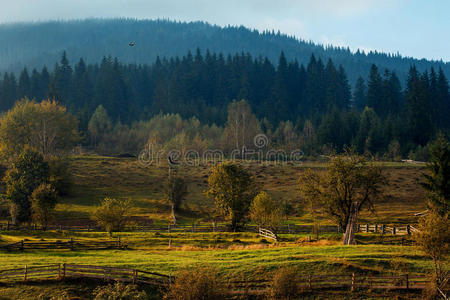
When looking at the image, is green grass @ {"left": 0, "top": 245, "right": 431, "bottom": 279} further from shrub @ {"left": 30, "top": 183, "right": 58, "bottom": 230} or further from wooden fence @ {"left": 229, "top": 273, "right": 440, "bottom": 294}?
shrub @ {"left": 30, "top": 183, "right": 58, "bottom": 230}

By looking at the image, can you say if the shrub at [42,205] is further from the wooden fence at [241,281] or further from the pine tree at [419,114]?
the pine tree at [419,114]

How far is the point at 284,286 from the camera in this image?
31203mm

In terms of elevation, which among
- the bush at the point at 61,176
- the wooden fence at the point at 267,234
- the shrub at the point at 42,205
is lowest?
the wooden fence at the point at 267,234

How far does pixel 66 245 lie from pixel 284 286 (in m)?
26.7

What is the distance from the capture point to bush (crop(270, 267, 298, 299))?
31.1 m

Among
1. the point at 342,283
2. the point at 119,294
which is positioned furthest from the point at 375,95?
the point at 119,294

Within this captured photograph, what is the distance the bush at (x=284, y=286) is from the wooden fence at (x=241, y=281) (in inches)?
20.6

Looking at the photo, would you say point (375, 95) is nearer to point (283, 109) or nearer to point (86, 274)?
point (283, 109)

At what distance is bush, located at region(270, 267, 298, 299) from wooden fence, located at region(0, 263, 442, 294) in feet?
1.72

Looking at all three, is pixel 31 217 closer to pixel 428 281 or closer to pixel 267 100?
pixel 428 281

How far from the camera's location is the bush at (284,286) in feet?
102

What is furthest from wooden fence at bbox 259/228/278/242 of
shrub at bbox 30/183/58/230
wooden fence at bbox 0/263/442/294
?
shrub at bbox 30/183/58/230

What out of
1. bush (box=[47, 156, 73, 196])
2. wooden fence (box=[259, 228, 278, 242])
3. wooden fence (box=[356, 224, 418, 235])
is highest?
bush (box=[47, 156, 73, 196])

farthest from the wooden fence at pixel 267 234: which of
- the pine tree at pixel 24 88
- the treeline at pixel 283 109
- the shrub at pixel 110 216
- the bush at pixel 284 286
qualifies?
the pine tree at pixel 24 88
